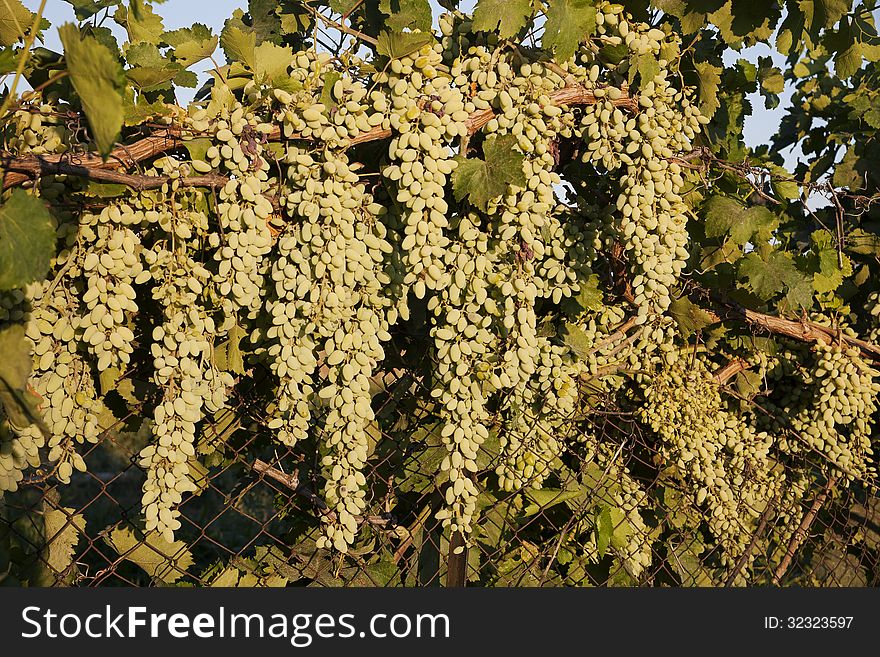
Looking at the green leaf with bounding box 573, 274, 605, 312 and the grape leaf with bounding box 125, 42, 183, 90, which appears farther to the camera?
the green leaf with bounding box 573, 274, 605, 312

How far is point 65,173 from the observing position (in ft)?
4.82

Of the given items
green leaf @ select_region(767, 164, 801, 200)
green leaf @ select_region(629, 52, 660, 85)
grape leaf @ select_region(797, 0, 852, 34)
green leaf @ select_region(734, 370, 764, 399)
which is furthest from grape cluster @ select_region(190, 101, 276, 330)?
green leaf @ select_region(734, 370, 764, 399)

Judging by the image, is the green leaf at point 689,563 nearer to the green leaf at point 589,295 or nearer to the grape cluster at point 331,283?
Answer: the green leaf at point 589,295

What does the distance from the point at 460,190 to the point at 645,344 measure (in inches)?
46.0

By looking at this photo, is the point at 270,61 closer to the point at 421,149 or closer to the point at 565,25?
the point at 421,149

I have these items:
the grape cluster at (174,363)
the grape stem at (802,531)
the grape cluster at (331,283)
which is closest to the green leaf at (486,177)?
the grape cluster at (331,283)

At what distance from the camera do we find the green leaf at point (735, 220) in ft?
7.35

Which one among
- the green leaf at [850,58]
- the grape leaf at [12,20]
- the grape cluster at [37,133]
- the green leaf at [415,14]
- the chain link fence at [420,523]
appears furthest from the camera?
the green leaf at [850,58]

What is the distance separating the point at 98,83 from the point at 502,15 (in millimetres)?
920

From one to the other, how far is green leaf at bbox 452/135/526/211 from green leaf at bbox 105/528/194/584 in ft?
3.97

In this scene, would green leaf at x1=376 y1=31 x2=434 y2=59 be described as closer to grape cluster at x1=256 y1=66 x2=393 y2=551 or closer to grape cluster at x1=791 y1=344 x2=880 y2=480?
grape cluster at x1=256 y1=66 x2=393 y2=551

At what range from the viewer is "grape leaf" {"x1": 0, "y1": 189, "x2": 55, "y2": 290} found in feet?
4.07

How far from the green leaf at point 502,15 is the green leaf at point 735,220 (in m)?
0.86

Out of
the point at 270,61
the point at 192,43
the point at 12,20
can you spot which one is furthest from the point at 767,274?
the point at 12,20
